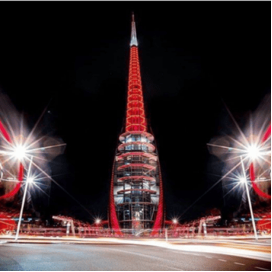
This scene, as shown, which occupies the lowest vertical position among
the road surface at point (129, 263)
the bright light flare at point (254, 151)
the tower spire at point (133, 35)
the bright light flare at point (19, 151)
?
the road surface at point (129, 263)

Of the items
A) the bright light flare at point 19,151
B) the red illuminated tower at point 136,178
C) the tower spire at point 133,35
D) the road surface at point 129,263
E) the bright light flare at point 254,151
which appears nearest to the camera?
the road surface at point 129,263

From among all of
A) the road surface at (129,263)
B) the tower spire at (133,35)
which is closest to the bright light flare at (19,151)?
the road surface at (129,263)

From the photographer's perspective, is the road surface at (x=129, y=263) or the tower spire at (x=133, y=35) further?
the tower spire at (x=133, y=35)

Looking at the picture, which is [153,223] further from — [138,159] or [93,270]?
[93,270]

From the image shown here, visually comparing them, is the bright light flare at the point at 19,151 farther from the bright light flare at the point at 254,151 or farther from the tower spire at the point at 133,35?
the tower spire at the point at 133,35

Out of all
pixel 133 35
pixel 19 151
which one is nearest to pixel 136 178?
pixel 19 151

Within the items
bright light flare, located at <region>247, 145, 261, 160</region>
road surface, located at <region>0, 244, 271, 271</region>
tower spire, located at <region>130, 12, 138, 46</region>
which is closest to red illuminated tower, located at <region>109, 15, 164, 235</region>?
tower spire, located at <region>130, 12, 138, 46</region>

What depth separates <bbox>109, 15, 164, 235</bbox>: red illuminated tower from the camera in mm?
68375

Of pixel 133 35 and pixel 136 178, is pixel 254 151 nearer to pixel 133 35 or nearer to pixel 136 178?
pixel 136 178

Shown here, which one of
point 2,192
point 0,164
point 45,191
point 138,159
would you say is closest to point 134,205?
point 138,159

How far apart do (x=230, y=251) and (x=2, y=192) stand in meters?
32.8

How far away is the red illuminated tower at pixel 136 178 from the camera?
2692 inches

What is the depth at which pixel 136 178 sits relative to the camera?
68188 mm

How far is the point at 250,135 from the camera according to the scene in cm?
2320
